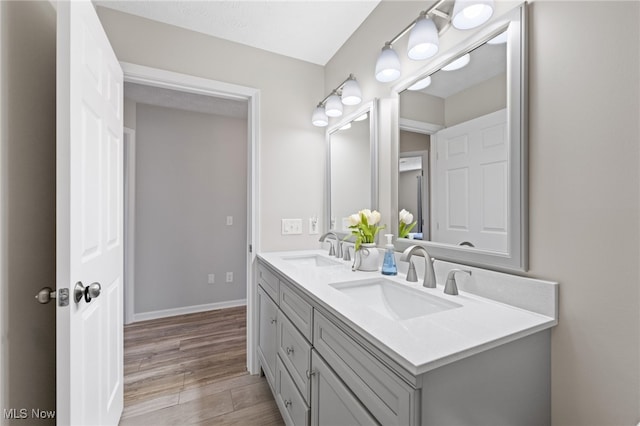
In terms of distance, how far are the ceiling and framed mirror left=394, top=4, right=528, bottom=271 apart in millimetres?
697

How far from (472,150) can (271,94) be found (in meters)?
1.53

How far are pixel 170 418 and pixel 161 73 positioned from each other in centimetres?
205

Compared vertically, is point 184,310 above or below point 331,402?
below

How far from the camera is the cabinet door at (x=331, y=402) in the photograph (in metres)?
0.79

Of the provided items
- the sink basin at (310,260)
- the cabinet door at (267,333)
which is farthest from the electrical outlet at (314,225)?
the cabinet door at (267,333)

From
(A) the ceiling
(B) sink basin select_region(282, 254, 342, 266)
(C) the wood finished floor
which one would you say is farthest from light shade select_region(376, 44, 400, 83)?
(C) the wood finished floor

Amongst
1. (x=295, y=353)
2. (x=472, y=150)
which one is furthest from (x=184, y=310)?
(x=472, y=150)

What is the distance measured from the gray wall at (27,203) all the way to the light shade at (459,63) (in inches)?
61.6

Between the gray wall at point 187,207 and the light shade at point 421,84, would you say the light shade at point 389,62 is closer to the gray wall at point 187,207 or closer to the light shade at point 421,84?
the light shade at point 421,84

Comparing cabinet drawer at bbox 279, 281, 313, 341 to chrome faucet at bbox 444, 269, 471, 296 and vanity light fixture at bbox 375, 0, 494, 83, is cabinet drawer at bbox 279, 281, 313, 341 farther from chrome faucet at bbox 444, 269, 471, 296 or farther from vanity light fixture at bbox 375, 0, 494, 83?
vanity light fixture at bbox 375, 0, 494, 83

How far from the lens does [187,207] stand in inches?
125

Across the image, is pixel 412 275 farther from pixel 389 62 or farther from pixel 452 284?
pixel 389 62

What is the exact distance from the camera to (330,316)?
948mm

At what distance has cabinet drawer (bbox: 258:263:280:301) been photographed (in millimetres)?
1582
